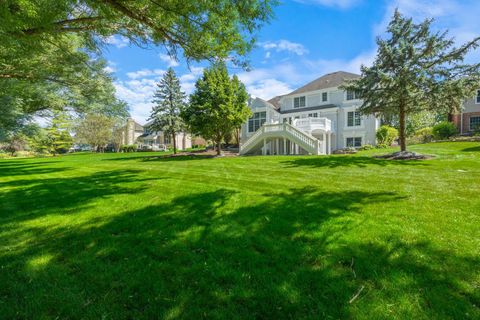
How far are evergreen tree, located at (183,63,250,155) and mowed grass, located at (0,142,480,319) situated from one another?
17.3m

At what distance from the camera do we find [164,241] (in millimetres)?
3598

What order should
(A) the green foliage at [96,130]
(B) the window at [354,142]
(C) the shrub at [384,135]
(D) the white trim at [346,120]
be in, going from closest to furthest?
(C) the shrub at [384,135] < (D) the white trim at [346,120] < (B) the window at [354,142] < (A) the green foliage at [96,130]

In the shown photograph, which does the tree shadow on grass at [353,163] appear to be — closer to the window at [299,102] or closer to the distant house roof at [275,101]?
the window at [299,102]

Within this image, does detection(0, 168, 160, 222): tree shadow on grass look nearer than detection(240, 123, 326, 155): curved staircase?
Yes

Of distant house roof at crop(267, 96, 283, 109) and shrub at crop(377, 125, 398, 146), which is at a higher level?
distant house roof at crop(267, 96, 283, 109)

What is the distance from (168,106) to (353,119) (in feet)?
70.4

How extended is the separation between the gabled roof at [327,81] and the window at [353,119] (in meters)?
3.84

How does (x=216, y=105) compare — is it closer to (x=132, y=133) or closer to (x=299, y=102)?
(x=299, y=102)

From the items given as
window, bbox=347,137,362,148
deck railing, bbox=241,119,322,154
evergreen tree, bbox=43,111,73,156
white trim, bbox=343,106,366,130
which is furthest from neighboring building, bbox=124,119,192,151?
window, bbox=347,137,362,148

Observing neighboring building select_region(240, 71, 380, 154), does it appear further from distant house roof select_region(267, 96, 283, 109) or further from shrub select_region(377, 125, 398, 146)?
distant house roof select_region(267, 96, 283, 109)

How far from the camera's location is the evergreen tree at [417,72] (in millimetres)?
12594

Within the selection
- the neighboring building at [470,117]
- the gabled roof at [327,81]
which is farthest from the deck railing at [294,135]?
the neighboring building at [470,117]

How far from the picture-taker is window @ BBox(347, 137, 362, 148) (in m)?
24.4

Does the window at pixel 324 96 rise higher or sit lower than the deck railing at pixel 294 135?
higher
